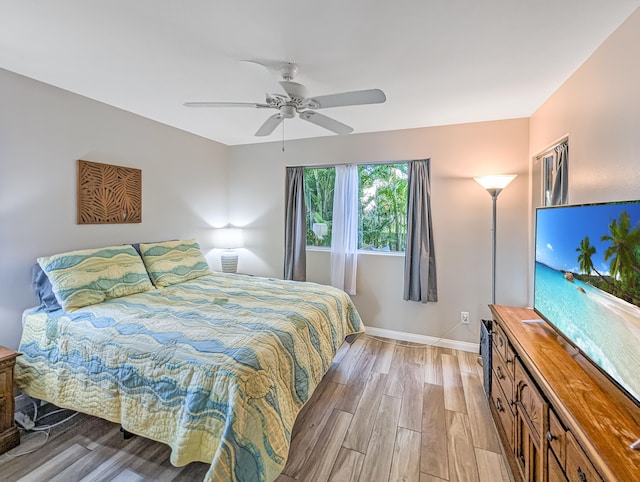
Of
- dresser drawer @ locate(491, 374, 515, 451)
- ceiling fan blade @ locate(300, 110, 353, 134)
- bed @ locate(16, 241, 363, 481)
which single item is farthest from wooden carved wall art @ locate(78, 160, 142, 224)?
dresser drawer @ locate(491, 374, 515, 451)

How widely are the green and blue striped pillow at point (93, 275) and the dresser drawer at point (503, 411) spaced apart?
112 inches

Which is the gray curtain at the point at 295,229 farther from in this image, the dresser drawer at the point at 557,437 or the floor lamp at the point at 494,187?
the dresser drawer at the point at 557,437

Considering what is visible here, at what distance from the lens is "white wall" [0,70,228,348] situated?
7.05ft

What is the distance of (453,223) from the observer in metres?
3.23

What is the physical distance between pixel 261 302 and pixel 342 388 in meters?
1.03

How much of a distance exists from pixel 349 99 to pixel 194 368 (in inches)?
69.0

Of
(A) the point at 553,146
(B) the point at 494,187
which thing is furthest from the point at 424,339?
(A) the point at 553,146

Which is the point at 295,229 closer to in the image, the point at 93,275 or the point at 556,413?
the point at 93,275

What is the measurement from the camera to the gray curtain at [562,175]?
7.26ft

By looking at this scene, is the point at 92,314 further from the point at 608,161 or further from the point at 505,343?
the point at 608,161

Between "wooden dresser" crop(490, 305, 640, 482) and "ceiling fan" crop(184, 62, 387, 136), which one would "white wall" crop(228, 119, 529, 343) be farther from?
"ceiling fan" crop(184, 62, 387, 136)

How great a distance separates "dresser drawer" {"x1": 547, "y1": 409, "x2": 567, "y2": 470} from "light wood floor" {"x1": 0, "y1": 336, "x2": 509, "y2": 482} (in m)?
0.72

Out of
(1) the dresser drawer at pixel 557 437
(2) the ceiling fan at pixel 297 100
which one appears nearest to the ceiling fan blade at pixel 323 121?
(2) the ceiling fan at pixel 297 100

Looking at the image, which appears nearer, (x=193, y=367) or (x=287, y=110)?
(x=193, y=367)
